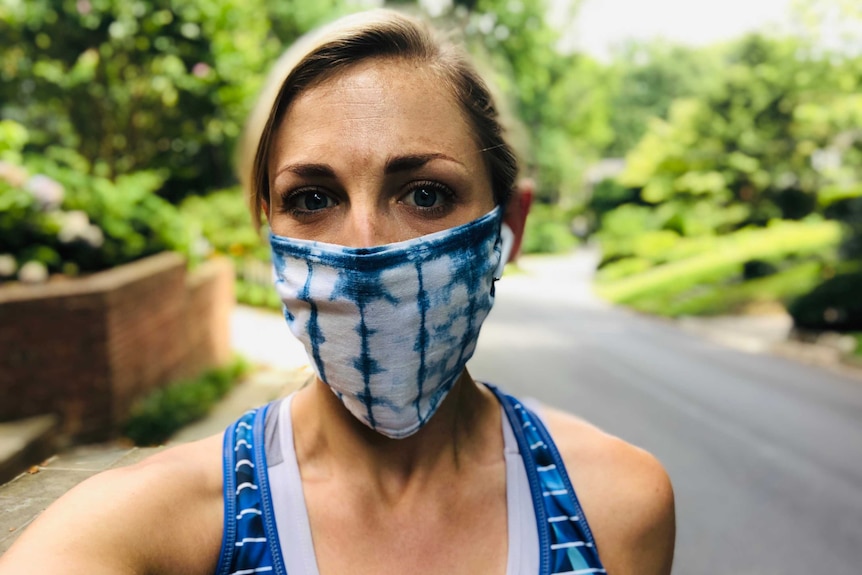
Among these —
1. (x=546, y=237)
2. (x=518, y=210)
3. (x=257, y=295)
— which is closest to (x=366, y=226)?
(x=518, y=210)

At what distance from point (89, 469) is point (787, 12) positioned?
1910cm

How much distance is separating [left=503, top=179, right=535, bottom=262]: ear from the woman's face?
0.20 m

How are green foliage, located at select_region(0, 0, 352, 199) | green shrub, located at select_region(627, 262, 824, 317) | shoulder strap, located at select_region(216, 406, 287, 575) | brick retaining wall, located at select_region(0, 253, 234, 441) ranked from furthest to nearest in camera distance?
green shrub, located at select_region(627, 262, 824, 317) < green foliage, located at select_region(0, 0, 352, 199) < brick retaining wall, located at select_region(0, 253, 234, 441) < shoulder strap, located at select_region(216, 406, 287, 575)

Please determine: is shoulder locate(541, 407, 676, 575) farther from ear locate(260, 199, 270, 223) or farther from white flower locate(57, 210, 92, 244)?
white flower locate(57, 210, 92, 244)

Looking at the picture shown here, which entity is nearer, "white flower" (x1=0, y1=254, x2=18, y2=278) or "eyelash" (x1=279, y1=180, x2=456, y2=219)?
"eyelash" (x1=279, y1=180, x2=456, y2=219)

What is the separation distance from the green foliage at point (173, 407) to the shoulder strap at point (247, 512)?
4203mm

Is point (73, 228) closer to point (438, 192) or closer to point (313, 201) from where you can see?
point (313, 201)

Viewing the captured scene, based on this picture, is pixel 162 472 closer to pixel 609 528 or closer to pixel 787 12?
pixel 609 528

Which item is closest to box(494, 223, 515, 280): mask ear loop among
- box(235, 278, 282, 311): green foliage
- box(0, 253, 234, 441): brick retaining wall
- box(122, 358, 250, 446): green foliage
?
box(122, 358, 250, 446): green foliage

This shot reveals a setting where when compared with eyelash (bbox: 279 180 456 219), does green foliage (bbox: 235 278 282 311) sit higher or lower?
lower

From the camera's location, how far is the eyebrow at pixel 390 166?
1.34 m

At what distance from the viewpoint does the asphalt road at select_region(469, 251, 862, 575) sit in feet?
16.7

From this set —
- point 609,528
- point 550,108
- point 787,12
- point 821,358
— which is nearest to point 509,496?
point 609,528

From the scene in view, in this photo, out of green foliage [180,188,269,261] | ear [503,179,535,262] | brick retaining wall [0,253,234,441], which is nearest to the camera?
ear [503,179,535,262]
